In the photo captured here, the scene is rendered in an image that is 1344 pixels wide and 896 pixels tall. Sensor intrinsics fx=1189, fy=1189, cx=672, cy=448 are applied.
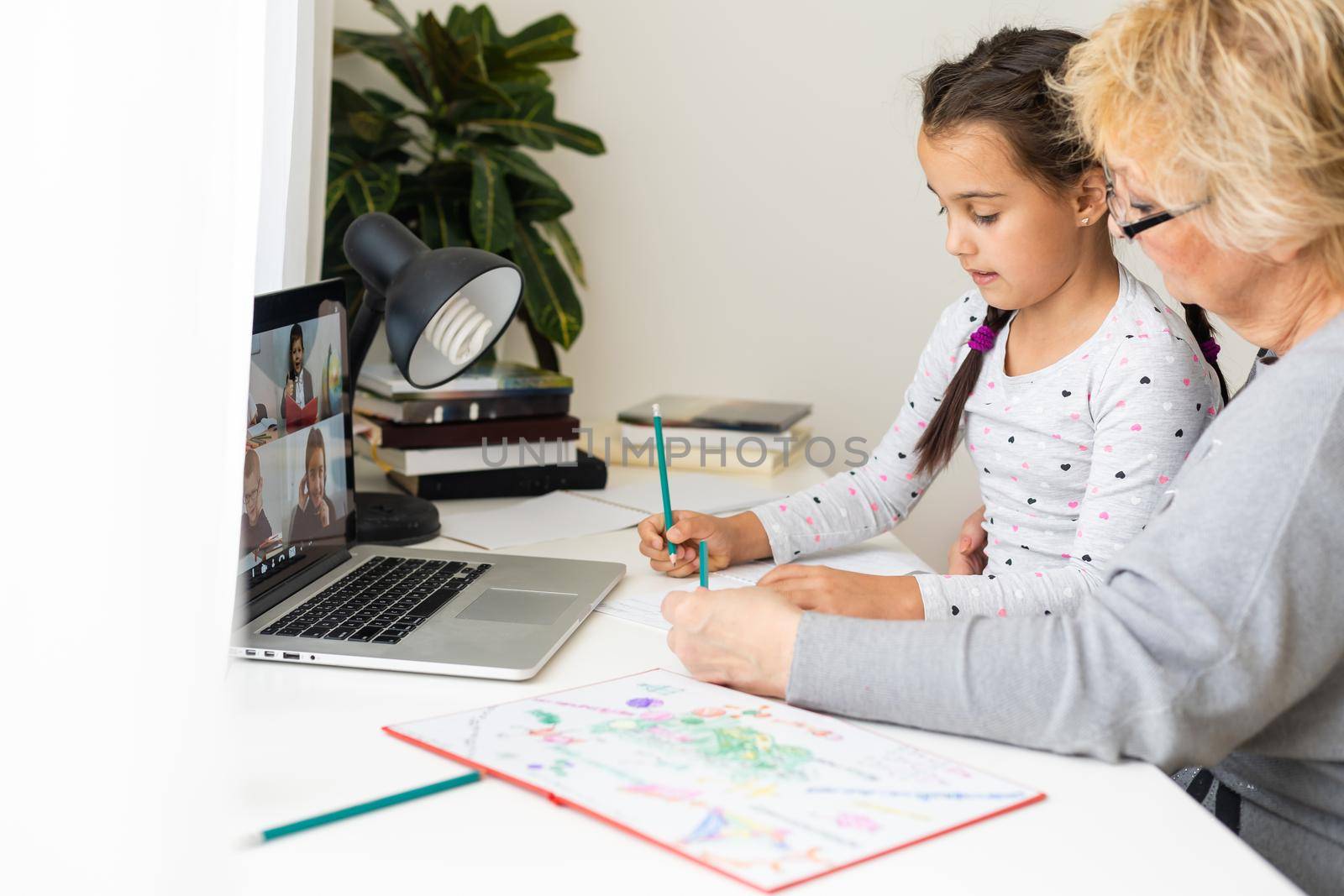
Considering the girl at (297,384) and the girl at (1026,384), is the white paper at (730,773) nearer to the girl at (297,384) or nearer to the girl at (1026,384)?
the girl at (1026,384)

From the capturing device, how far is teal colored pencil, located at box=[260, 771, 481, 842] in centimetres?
65

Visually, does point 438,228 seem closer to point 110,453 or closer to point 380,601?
point 380,601

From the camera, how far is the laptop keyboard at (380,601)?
960 millimetres

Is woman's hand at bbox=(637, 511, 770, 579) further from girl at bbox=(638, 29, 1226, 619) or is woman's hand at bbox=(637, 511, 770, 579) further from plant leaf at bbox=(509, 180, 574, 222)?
plant leaf at bbox=(509, 180, 574, 222)

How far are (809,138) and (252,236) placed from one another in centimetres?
176

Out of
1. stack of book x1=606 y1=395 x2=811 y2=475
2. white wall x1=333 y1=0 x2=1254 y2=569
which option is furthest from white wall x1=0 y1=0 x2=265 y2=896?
white wall x1=333 y1=0 x2=1254 y2=569

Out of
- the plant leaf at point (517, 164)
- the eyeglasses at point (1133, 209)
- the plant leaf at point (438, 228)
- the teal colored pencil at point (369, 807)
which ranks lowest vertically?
the teal colored pencil at point (369, 807)

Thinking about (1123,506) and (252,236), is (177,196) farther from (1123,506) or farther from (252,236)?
(1123,506)

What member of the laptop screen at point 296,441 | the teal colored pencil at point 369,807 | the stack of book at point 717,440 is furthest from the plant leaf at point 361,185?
the teal colored pencil at point 369,807

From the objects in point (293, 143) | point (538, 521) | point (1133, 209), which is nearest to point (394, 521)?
point (538, 521)

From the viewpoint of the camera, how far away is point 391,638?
0.95 meters

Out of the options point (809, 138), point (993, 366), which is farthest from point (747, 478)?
point (809, 138)

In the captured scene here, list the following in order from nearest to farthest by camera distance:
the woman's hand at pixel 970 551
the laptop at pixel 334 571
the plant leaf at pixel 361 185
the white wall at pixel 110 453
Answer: the white wall at pixel 110 453, the laptop at pixel 334 571, the woman's hand at pixel 970 551, the plant leaf at pixel 361 185

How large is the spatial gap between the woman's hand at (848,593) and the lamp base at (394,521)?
479 millimetres
